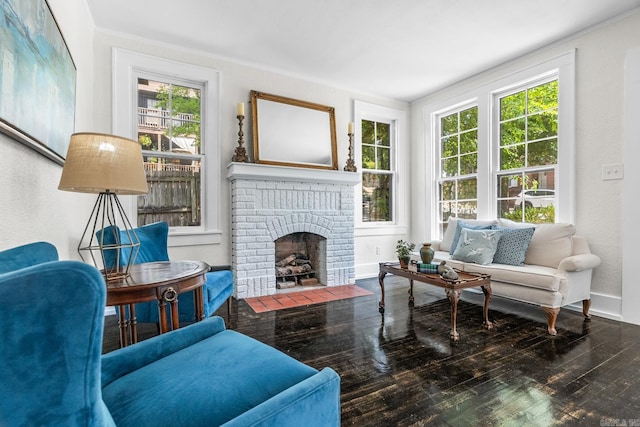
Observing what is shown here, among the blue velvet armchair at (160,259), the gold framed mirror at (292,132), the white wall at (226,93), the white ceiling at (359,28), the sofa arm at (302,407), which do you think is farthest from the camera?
the gold framed mirror at (292,132)

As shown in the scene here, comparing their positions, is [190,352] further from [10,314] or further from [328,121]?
[328,121]

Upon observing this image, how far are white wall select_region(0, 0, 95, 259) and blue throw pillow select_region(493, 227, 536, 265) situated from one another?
3568mm

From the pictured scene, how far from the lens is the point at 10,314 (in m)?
0.45

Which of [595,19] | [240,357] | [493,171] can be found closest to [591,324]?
[493,171]

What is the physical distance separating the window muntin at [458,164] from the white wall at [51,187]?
14.0 ft

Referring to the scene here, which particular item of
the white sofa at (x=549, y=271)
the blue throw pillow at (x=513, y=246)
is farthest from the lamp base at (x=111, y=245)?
the blue throw pillow at (x=513, y=246)

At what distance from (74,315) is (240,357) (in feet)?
2.15

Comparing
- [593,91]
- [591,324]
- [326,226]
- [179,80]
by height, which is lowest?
[591,324]

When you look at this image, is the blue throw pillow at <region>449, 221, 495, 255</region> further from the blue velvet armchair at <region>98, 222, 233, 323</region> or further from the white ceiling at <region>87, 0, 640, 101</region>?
the blue velvet armchair at <region>98, 222, 233, 323</region>

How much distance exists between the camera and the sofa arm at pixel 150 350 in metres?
0.98

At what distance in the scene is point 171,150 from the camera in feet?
11.4

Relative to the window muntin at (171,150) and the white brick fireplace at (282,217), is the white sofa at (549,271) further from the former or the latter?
the window muntin at (171,150)

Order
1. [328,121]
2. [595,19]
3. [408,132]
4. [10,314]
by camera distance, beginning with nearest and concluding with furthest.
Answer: [10,314], [595,19], [328,121], [408,132]

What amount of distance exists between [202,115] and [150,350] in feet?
10.2
